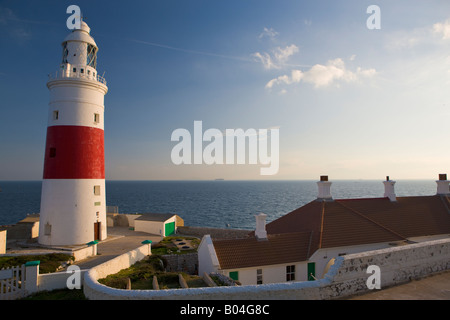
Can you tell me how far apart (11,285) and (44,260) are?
14.9ft

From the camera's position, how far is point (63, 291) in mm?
13000

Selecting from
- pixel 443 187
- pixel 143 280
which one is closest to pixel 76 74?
pixel 143 280

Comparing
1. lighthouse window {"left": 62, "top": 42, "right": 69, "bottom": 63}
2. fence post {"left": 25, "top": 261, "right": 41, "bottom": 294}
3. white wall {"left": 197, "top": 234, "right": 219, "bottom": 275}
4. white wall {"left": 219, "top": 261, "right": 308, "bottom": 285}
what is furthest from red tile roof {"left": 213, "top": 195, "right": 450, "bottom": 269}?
lighthouse window {"left": 62, "top": 42, "right": 69, "bottom": 63}

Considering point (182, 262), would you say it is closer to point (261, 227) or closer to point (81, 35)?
point (261, 227)

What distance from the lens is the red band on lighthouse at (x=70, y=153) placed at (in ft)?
71.2

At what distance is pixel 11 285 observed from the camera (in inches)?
494

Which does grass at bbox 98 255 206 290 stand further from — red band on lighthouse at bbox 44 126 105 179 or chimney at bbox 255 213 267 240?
red band on lighthouse at bbox 44 126 105 179

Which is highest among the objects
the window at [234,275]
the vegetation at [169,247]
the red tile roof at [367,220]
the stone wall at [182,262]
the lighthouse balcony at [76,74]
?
the lighthouse balcony at [76,74]

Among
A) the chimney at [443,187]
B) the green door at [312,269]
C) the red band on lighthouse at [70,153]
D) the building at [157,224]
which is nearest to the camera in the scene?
the green door at [312,269]

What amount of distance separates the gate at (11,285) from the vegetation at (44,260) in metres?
2.68

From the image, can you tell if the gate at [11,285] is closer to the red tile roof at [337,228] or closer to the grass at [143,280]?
the grass at [143,280]

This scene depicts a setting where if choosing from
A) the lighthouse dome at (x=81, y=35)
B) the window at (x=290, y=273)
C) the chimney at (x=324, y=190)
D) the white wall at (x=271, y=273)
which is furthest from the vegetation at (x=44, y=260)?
the chimney at (x=324, y=190)
